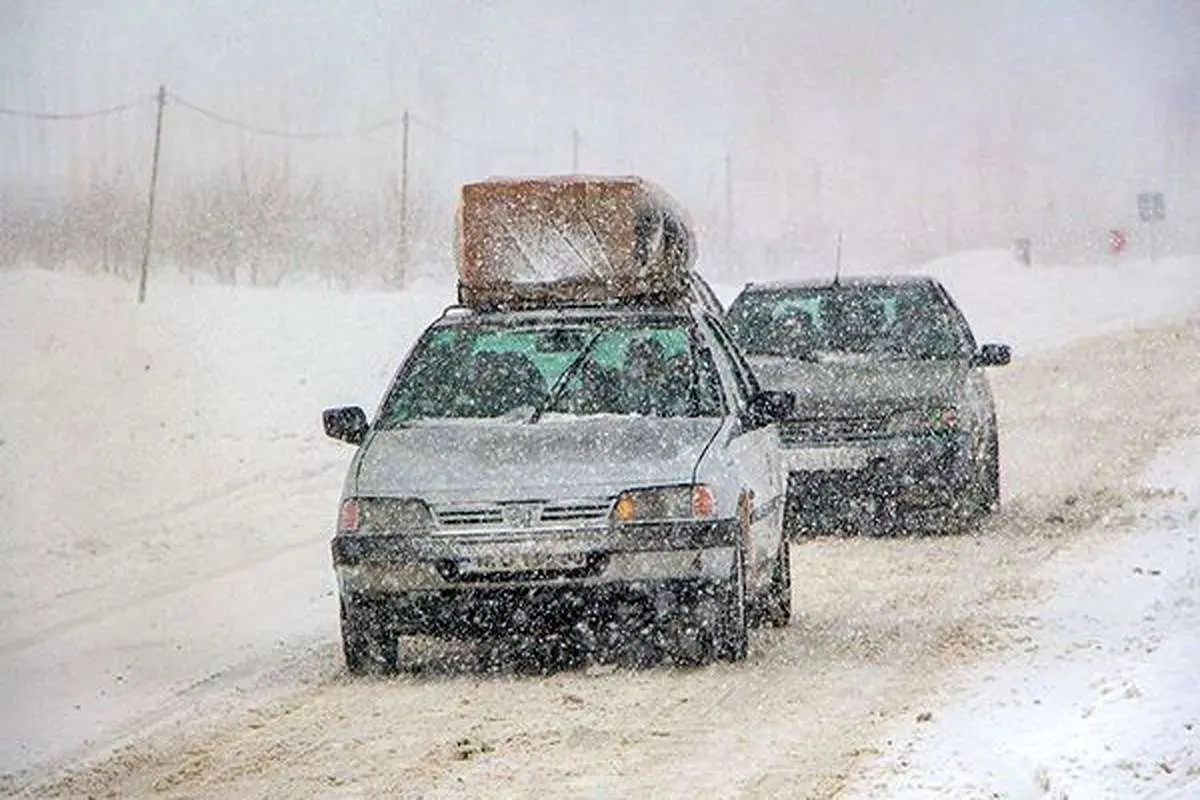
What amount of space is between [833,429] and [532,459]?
436 centimetres

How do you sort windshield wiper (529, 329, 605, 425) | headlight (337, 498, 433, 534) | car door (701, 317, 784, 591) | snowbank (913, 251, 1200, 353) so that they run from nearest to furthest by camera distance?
headlight (337, 498, 433, 534) → car door (701, 317, 784, 591) → windshield wiper (529, 329, 605, 425) → snowbank (913, 251, 1200, 353)

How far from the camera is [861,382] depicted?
1233cm

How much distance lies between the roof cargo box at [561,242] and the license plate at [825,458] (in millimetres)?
1515

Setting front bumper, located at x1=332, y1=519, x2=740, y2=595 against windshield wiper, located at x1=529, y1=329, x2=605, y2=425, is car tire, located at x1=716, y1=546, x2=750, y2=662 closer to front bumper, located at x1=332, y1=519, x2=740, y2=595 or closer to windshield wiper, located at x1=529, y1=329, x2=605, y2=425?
front bumper, located at x1=332, y1=519, x2=740, y2=595

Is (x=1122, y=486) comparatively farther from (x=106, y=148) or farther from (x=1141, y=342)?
(x=1141, y=342)

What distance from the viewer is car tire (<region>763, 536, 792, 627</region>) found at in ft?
30.1

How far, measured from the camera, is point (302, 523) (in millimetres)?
14047

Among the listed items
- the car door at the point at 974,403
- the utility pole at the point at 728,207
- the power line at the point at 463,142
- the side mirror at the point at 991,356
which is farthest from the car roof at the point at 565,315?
the power line at the point at 463,142

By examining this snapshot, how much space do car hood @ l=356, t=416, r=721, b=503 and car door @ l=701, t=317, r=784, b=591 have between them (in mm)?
278

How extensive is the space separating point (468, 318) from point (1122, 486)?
20.7 ft

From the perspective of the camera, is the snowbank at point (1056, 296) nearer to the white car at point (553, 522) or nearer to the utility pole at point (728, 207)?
the utility pole at point (728, 207)

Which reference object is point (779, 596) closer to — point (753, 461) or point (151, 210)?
point (753, 461)

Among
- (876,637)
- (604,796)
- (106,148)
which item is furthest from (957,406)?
(106,148)

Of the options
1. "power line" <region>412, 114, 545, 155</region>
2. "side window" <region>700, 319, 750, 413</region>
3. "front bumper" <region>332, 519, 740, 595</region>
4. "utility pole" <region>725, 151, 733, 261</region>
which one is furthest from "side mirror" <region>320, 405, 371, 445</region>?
"power line" <region>412, 114, 545, 155</region>
